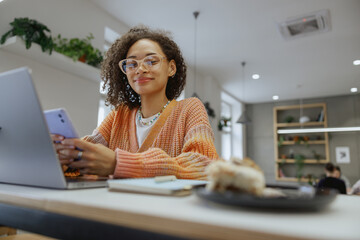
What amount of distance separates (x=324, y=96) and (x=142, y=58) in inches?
309

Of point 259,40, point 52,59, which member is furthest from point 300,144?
point 52,59

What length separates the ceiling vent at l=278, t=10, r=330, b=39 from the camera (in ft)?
11.6

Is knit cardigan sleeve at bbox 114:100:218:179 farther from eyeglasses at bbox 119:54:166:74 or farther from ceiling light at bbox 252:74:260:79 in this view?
ceiling light at bbox 252:74:260:79

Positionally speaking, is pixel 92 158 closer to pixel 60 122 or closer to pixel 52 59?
pixel 60 122

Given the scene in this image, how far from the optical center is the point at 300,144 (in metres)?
Answer: 7.99

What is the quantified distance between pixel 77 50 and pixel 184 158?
2.41 meters

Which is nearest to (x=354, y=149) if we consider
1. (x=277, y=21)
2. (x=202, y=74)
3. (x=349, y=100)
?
(x=349, y=100)

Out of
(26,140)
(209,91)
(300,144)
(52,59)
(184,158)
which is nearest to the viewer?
(26,140)

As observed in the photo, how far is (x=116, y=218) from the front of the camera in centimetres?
33

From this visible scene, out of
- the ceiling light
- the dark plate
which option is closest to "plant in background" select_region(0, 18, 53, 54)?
the dark plate

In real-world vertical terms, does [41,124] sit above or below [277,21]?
below

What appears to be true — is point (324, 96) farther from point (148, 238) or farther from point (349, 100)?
point (148, 238)

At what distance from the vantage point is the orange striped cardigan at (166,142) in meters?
0.72

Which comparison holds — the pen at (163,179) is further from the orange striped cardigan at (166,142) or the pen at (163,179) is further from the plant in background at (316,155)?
the plant in background at (316,155)
